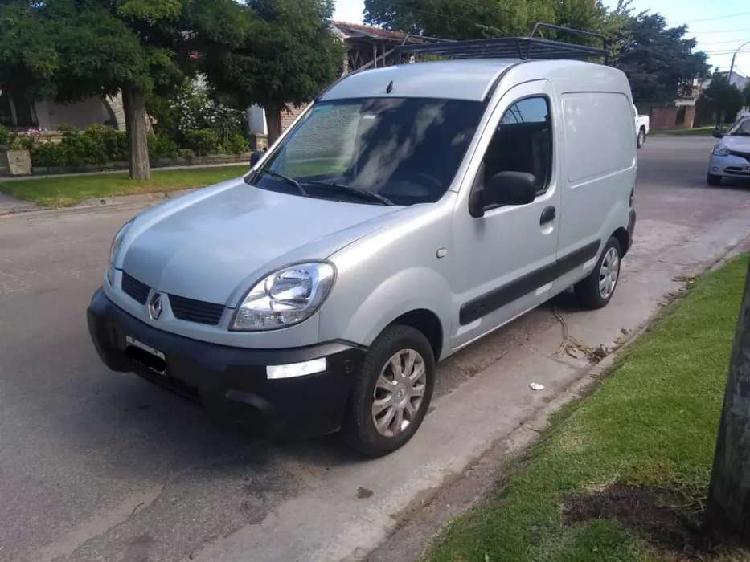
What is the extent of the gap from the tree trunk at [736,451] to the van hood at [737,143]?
13.6 metres

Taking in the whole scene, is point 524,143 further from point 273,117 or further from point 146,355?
point 273,117

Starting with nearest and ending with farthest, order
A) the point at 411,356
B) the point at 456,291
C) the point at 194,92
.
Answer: the point at 411,356
the point at 456,291
the point at 194,92

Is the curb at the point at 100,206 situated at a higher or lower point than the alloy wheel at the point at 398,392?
lower

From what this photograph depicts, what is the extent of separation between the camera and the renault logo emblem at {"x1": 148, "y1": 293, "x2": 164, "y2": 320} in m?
3.22

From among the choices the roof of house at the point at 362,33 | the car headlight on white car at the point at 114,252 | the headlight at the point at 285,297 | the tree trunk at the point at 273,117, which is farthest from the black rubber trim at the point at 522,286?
the roof of house at the point at 362,33

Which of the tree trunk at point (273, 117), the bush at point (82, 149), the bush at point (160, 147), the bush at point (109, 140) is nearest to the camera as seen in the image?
the tree trunk at point (273, 117)

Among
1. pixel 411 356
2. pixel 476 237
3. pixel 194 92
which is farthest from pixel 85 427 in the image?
pixel 194 92

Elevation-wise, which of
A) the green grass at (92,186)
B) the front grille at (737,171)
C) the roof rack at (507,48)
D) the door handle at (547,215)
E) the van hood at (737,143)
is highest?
the roof rack at (507,48)

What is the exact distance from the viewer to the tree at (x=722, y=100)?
54.0 meters

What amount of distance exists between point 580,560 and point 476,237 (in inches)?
73.7

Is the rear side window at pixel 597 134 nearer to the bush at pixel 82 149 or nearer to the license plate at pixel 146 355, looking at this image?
the license plate at pixel 146 355

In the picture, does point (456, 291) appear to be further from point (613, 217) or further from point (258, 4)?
point (258, 4)

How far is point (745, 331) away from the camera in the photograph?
2.29 m

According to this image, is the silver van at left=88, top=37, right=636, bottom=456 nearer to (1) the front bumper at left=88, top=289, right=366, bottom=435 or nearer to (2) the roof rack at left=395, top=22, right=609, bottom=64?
(1) the front bumper at left=88, top=289, right=366, bottom=435
